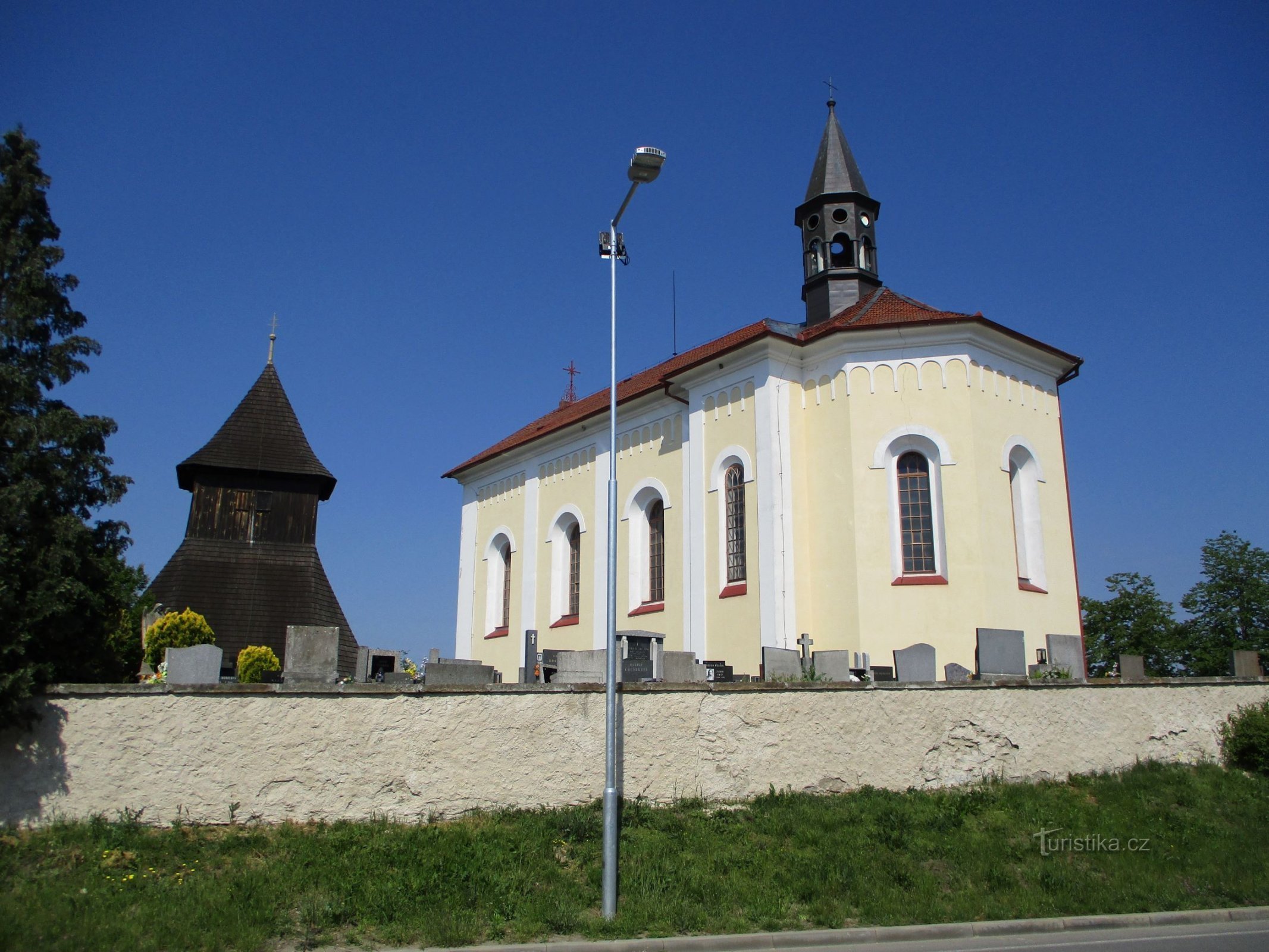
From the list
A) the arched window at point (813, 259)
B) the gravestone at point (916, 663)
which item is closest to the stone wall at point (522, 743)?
the gravestone at point (916, 663)

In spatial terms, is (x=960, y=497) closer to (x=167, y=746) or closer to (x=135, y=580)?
(x=167, y=746)

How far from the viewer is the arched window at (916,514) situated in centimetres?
2012

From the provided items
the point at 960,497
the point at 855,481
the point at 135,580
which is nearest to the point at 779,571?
the point at 855,481

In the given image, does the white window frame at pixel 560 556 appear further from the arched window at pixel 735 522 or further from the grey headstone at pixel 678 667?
the grey headstone at pixel 678 667

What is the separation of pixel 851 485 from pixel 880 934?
12.3m

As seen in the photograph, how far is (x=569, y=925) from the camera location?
8.97 meters

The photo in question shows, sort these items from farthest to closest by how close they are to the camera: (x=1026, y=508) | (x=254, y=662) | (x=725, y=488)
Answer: (x=725, y=488)
(x=254, y=662)
(x=1026, y=508)

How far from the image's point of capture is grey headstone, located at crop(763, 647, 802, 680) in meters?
14.7

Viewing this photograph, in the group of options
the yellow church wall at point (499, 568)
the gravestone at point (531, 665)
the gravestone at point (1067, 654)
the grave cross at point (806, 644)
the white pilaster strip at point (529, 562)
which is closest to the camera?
the gravestone at point (1067, 654)

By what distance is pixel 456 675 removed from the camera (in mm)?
13805

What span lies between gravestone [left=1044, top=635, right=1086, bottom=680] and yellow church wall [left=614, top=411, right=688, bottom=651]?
28.5 feet

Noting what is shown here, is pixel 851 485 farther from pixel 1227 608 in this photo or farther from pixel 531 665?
pixel 1227 608

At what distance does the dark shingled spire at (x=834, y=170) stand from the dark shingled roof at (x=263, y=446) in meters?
16.6

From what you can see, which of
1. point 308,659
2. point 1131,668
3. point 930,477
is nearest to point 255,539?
point 308,659
